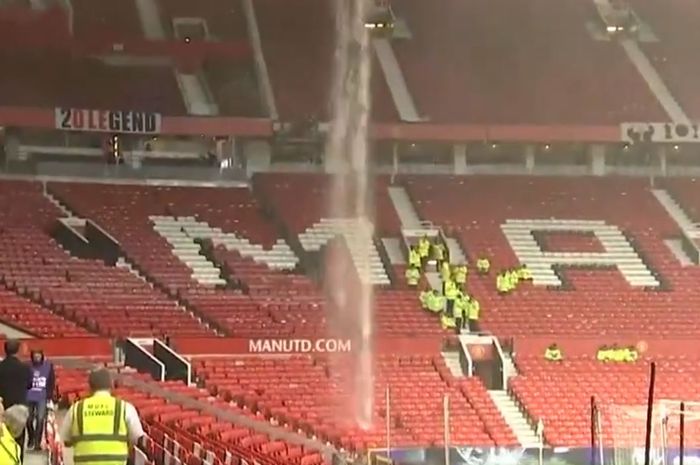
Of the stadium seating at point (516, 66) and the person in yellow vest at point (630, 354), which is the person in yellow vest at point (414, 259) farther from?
the person in yellow vest at point (630, 354)

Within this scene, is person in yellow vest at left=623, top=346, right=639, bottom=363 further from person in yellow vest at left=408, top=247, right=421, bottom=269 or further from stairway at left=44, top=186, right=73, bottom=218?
stairway at left=44, top=186, right=73, bottom=218

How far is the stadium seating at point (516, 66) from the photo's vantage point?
27.5 meters

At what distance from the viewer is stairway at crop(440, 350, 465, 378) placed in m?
20.0

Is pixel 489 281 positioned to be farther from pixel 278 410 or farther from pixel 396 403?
pixel 278 410

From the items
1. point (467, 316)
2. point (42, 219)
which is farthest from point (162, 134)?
point (467, 316)

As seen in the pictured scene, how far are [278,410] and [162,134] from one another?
10.4m

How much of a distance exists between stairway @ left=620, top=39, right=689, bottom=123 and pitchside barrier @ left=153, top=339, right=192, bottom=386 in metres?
13.5

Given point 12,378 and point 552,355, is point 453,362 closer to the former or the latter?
point 552,355

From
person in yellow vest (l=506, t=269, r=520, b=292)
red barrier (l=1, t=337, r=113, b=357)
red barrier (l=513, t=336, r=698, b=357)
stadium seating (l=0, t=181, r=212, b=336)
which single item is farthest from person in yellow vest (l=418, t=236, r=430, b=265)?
red barrier (l=1, t=337, r=113, b=357)

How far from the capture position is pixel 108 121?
25.2 meters

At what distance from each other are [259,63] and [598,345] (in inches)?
423

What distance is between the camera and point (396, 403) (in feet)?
58.7

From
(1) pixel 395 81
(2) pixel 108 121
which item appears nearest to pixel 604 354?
(1) pixel 395 81

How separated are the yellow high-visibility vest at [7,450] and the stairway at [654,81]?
2456cm
